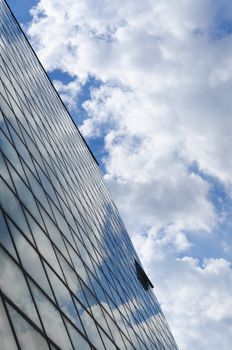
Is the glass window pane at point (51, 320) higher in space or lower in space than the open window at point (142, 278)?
lower

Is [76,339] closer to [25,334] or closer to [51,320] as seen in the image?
[51,320]

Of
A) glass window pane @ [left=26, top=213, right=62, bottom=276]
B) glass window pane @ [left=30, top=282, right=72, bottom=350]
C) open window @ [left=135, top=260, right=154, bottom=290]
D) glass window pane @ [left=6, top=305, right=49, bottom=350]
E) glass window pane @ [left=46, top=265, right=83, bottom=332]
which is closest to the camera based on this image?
glass window pane @ [left=6, top=305, right=49, bottom=350]

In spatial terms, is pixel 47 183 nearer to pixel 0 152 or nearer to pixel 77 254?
pixel 77 254

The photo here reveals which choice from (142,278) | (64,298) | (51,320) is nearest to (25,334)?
(51,320)

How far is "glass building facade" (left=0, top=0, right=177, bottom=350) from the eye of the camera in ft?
38.8

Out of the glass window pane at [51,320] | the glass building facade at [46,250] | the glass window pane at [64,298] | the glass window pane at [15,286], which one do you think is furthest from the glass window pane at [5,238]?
the glass window pane at [64,298]

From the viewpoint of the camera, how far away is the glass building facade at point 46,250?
1182 centimetres

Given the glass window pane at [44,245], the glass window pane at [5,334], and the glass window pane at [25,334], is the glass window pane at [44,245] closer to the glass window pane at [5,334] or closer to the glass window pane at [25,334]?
the glass window pane at [25,334]

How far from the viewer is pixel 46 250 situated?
53.4ft

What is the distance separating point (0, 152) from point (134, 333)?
15771mm

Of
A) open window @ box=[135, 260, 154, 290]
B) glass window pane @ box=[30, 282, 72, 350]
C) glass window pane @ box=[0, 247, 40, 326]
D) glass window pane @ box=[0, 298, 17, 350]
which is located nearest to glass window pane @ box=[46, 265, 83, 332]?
glass window pane @ box=[30, 282, 72, 350]

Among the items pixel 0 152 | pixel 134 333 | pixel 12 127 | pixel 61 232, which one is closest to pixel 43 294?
pixel 0 152

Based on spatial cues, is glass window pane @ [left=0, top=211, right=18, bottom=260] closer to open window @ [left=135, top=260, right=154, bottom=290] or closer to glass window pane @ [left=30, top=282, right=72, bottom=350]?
glass window pane @ [left=30, top=282, right=72, bottom=350]

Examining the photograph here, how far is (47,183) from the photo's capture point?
75.0 feet
